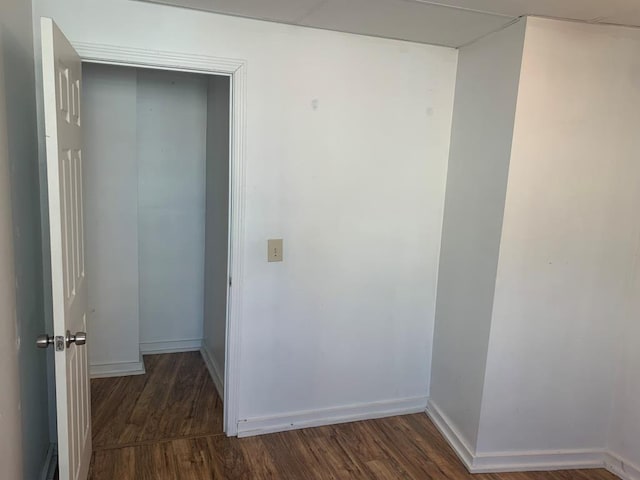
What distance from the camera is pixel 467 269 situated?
2520mm

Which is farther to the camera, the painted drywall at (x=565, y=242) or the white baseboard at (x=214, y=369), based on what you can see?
the white baseboard at (x=214, y=369)

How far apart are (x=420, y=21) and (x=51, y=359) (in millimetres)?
2342

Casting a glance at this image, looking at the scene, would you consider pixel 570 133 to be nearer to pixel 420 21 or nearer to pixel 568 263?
pixel 568 263

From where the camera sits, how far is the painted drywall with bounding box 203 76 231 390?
2912mm

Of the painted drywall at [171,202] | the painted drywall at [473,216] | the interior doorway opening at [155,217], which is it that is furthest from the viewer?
the painted drywall at [171,202]

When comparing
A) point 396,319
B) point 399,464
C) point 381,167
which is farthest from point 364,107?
point 399,464

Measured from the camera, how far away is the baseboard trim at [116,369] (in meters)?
3.25

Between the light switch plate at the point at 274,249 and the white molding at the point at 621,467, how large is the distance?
79.4 inches

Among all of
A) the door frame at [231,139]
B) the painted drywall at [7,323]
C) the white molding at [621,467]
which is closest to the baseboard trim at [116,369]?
the door frame at [231,139]

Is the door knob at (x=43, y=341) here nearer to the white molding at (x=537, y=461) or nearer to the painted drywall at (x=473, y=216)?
the painted drywall at (x=473, y=216)

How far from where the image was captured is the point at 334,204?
2.56 meters

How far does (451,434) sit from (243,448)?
3.74 ft

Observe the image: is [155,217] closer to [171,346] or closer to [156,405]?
[171,346]

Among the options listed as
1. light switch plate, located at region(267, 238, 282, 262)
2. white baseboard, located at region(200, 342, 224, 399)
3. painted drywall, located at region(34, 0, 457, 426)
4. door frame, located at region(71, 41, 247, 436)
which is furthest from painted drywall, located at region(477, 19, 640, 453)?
white baseboard, located at region(200, 342, 224, 399)
